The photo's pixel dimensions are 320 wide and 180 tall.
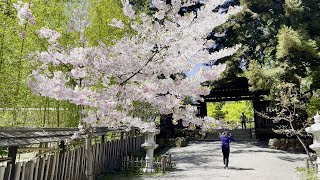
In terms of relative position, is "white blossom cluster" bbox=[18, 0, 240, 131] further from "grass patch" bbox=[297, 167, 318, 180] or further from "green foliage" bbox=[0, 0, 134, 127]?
"grass patch" bbox=[297, 167, 318, 180]

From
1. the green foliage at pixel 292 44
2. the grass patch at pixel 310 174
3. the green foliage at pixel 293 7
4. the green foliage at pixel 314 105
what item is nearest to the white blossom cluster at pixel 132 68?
the grass patch at pixel 310 174

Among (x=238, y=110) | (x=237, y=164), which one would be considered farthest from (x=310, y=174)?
(x=238, y=110)

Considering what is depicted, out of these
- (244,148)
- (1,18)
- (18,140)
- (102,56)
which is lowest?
(244,148)

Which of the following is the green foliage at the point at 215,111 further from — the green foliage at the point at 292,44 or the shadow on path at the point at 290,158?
the shadow on path at the point at 290,158

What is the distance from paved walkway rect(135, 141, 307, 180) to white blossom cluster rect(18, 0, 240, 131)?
447 cm

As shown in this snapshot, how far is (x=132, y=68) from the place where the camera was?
5.13 metres

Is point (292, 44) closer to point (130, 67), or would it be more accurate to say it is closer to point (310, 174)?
point (310, 174)

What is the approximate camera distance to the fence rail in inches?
191

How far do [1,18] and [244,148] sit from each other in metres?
12.5

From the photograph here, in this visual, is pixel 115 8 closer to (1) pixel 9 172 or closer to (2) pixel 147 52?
(2) pixel 147 52

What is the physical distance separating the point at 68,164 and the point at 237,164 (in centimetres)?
681

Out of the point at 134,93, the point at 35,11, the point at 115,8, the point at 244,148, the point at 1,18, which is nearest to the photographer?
the point at 134,93

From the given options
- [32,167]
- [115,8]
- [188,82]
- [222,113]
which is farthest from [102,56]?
[222,113]

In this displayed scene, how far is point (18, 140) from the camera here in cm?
452
